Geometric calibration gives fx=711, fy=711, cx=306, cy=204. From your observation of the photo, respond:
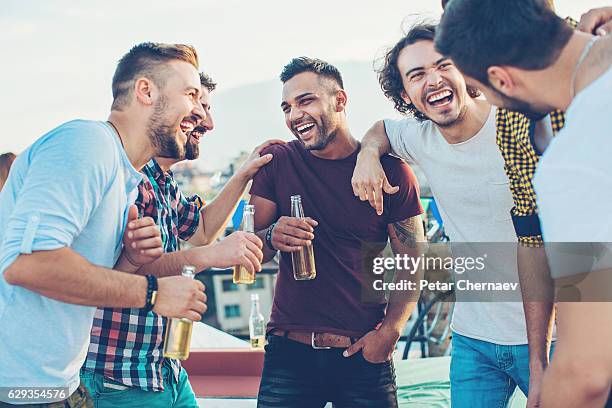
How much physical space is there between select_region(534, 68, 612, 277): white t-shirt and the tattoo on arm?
5.14 ft

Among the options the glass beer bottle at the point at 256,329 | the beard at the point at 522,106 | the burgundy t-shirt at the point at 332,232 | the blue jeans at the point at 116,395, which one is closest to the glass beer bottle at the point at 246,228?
the burgundy t-shirt at the point at 332,232

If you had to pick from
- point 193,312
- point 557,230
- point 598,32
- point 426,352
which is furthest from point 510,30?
point 426,352

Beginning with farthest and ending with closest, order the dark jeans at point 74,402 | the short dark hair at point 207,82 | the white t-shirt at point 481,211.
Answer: the short dark hair at point 207,82, the white t-shirt at point 481,211, the dark jeans at point 74,402

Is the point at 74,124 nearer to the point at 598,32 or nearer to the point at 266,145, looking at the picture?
the point at 266,145

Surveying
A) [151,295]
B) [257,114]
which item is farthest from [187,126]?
[257,114]

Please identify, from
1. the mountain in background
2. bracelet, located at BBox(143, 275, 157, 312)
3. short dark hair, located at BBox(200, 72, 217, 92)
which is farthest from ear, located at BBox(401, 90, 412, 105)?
the mountain in background

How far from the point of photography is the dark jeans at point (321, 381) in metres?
2.76

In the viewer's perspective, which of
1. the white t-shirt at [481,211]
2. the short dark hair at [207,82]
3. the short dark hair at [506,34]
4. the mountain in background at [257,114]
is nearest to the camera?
the short dark hair at [506,34]

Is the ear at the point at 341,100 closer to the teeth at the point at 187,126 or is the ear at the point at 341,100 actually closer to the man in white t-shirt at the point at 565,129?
the teeth at the point at 187,126

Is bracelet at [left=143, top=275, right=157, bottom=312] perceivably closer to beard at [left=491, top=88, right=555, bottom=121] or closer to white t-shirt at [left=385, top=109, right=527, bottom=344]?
beard at [left=491, top=88, right=555, bottom=121]

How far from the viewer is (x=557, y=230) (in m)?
1.37

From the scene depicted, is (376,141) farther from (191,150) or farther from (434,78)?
(191,150)

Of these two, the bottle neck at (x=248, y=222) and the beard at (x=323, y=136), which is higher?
the beard at (x=323, y=136)

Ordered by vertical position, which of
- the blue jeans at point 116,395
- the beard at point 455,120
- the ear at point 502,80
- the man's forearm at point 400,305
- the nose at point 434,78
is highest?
the nose at point 434,78
